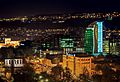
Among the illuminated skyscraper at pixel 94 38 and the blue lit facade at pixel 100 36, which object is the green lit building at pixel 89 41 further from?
the blue lit facade at pixel 100 36

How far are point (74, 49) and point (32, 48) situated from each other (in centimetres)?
241

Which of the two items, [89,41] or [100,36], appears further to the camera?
[100,36]

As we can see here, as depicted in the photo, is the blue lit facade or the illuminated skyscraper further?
the blue lit facade

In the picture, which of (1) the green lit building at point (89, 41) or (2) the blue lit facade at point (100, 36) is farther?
(2) the blue lit facade at point (100, 36)

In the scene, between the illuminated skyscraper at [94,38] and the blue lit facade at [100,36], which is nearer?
the illuminated skyscraper at [94,38]

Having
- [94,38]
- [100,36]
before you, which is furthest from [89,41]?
[100,36]

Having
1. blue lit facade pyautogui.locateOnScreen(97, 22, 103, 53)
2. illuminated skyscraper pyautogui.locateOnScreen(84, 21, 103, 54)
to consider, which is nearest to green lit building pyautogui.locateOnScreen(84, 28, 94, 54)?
illuminated skyscraper pyautogui.locateOnScreen(84, 21, 103, 54)

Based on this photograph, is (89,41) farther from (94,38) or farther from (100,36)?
(100,36)

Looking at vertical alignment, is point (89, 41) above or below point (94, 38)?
below

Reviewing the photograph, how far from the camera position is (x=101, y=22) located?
2466 centimetres

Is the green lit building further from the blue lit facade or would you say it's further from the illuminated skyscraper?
the blue lit facade

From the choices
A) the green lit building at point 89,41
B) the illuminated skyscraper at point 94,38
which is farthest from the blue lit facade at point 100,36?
the green lit building at point 89,41

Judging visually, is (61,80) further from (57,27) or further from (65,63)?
(57,27)

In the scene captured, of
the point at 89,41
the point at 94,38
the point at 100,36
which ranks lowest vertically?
the point at 89,41
